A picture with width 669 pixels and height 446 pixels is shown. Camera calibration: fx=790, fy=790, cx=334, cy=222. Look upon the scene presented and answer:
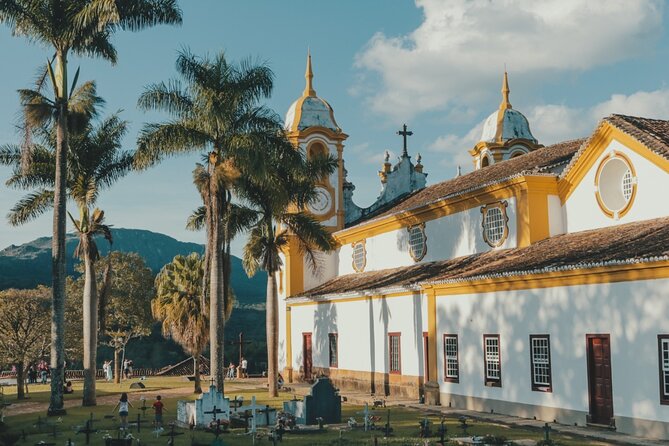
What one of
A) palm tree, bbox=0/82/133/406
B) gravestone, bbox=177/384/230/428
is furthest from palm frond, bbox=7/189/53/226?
gravestone, bbox=177/384/230/428

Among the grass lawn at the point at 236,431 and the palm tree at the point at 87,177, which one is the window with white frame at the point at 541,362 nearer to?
the grass lawn at the point at 236,431

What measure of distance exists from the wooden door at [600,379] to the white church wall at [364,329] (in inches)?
391

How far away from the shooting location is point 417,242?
121 feet

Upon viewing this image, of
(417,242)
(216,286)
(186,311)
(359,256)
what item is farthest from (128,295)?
(216,286)

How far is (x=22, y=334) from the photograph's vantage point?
120 ft

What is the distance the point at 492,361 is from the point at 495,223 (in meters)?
6.78

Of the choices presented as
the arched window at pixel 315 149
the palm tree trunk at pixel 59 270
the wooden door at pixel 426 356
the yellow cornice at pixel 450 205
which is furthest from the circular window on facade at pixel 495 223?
the palm tree trunk at pixel 59 270

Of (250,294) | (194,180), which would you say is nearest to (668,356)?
(194,180)

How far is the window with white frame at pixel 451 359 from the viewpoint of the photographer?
2823cm

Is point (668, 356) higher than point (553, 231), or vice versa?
point (553, 231)

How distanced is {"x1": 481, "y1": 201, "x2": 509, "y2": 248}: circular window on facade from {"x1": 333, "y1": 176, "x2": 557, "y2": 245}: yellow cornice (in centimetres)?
32

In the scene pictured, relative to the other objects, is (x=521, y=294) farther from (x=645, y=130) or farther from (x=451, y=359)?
(x=645, y=130)

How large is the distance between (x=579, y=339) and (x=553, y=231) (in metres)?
7.54

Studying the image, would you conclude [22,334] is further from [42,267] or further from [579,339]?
[42,267]
